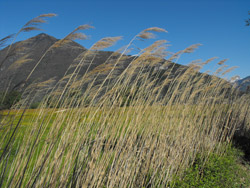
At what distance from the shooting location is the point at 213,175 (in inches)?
125

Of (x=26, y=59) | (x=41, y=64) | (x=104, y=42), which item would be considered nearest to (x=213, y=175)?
Result: (x=104, y=42)

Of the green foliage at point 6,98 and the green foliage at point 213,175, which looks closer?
the green foliage at point 6,98

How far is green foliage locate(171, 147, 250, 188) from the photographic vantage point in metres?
2.79

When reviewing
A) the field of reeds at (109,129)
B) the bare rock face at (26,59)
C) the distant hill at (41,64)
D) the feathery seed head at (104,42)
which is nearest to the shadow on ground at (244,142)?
the field of reeds at (109,129)

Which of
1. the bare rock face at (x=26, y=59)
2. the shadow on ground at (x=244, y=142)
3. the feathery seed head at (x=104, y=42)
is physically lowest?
the shadow on ground at (x=244, y=142)

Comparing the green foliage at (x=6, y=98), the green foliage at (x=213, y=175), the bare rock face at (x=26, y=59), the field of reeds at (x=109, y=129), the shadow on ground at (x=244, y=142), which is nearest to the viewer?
the bare rock face at (x=26, y=59)

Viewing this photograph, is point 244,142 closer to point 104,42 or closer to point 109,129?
point 109,129

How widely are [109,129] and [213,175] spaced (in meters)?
2.34

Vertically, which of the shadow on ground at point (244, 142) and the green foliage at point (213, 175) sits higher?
the shadow on ground at point (244, 142)

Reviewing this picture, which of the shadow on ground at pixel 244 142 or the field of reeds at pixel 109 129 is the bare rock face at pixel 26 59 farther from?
the shadow on ground at pixel 244 142

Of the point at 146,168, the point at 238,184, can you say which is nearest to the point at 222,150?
the point at 238,184

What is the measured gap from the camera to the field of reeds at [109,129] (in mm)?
1436

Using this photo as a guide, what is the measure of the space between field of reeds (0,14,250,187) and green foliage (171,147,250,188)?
0.40 feet

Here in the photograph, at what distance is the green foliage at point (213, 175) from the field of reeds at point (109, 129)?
12 cm
